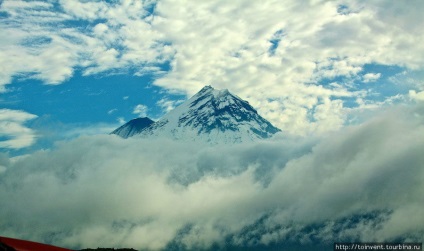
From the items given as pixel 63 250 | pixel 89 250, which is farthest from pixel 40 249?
pixel 89 250

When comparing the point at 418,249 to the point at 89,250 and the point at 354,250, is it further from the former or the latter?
the point at 89,250

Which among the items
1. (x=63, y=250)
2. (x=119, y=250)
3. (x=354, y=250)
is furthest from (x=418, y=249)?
(x=63, y=250)

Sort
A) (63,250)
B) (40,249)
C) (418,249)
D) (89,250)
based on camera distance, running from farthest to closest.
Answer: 1. (418,249)
2. (89,250)
3. (63,250)
4. (40,249)

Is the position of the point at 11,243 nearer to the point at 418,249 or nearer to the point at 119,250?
the point at 119,250

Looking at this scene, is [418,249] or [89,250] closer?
[89,250]

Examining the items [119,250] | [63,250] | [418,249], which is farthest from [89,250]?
[418,249]

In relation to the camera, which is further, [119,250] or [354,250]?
[354,250]

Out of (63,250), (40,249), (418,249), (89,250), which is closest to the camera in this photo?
(40,249)

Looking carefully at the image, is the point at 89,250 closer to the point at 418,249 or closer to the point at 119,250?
the point at 119,250
